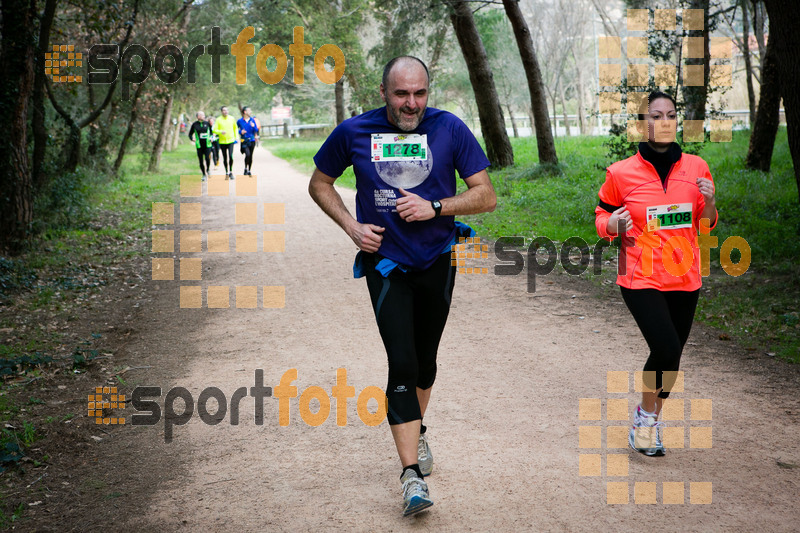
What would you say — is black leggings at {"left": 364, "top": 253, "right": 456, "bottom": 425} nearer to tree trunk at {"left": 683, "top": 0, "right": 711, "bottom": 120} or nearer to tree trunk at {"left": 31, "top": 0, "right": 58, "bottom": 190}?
tree trunk at {"left": 31, "top": 0, "right": 58, "bottom": 190}

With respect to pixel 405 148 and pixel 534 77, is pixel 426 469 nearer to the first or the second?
pixel 405 148

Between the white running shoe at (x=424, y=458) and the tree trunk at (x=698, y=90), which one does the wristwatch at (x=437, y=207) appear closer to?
the white running shoe at (x=424, y=458)

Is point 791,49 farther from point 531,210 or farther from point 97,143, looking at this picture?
point 97,143

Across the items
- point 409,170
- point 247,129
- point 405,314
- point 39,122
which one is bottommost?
point 405,314

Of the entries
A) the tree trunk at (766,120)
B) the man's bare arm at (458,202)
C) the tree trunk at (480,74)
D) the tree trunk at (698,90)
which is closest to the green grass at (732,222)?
the tree trunk at (766,120)

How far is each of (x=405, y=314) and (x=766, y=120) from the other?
577 inches

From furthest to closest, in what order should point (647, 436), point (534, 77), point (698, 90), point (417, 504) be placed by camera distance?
1. point (534, 77)
2. point (698, 90)
3. point (647, 436)
4. point (417, 504)

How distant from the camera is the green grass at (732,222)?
7762 mm

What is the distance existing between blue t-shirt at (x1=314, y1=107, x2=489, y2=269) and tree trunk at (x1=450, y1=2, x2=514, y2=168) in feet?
Answer: 51.1

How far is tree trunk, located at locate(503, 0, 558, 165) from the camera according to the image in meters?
17.7

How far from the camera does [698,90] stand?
15.2 metres

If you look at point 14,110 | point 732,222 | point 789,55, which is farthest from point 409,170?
point 732,222

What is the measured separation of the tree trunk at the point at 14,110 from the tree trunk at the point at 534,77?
10.5 meters

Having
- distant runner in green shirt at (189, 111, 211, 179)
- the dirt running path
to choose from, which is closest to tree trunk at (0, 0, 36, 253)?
the dirt running path
